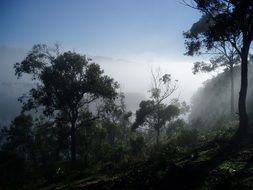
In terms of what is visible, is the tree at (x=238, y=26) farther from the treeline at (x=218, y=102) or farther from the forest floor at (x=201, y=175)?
the treeline at (x=218, y=102)

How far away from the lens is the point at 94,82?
31297 mm

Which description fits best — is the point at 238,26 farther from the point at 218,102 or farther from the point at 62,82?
the point at 218,102

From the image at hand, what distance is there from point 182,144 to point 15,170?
1688 cm

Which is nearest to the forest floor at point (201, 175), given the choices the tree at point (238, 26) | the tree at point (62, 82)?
the tree at point (238, 26)

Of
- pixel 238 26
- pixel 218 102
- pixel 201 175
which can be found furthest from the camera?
pixel 218 102

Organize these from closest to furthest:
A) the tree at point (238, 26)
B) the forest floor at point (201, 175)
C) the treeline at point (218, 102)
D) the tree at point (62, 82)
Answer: the forest floor at point (201, 175)
the tree at point (238, 26)
the tree at point (62, 82)
the treeline at point (218, 102)

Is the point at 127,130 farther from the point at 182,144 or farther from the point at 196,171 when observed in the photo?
the point at 196,171

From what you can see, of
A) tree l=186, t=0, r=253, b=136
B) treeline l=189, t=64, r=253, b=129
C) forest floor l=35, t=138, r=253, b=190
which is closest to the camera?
forest floor l=35, t=138, r=253, b=190

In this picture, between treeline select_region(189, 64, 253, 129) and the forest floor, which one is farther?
treeline select_region(189, 64, 253, 129)

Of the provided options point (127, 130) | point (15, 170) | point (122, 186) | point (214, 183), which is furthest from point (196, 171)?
point (127, 130)

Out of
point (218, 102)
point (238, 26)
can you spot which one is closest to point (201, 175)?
point (238, 26)

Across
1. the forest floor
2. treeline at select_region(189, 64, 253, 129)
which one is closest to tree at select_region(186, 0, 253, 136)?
the forest floor

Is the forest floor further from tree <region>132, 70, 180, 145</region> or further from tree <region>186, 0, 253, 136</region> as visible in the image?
tree <region>132, 70, 180, 145</region>

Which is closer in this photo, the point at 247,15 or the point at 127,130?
the point at 247,15
